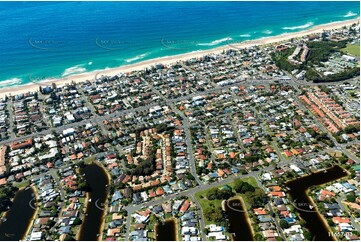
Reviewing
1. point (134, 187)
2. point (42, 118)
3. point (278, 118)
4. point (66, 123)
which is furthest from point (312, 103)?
point (42, 118)

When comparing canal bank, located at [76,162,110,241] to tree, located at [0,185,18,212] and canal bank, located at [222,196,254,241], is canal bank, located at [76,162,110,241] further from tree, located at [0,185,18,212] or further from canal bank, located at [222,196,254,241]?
canal bank, located at [222,196,254,241]

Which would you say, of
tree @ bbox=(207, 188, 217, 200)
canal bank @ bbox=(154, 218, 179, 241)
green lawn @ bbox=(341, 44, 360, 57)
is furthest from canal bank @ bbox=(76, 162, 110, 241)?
green lawn @ bbox=(341, 44, 360, 57)

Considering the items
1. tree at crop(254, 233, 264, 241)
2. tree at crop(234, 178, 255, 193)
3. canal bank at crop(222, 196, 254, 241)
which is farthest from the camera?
tree at crop(234, 178, 255, 193)

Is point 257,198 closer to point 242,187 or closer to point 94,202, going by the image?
point 242,187

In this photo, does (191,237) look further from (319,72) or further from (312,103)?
(319,72)

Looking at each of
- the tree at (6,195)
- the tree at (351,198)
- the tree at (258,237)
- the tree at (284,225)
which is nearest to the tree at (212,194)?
the tree at (258,237)

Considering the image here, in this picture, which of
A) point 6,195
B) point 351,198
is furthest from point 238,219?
point 6,195
